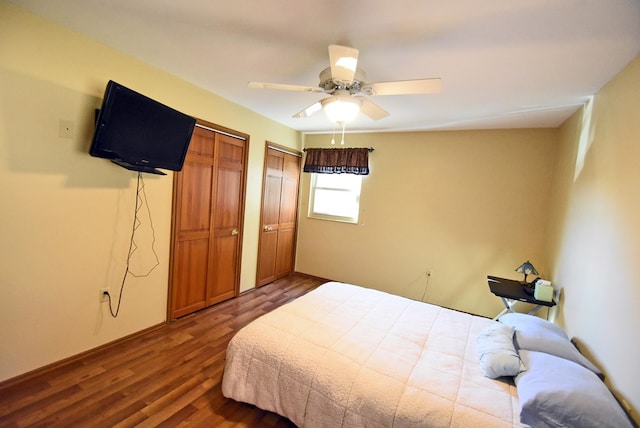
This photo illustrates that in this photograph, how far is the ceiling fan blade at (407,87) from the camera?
1.61 meters

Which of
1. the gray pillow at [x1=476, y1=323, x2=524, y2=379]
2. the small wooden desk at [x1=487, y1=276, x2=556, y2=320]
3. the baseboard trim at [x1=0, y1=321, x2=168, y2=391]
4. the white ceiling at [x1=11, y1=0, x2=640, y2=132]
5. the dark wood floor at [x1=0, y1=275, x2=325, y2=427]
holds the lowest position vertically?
the dark wood floor at [x1=0, y1=275, x2=325, y2=427]

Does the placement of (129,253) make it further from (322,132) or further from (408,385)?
(322,132)

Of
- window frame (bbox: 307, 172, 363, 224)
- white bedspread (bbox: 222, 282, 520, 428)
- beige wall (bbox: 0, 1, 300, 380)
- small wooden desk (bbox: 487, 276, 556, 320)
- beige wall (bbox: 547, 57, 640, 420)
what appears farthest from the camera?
window frame (bbox: 307, 172, 363, 224)

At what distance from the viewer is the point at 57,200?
1981 millimetres

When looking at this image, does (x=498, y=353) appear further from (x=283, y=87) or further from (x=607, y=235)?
(x=283, y=87)

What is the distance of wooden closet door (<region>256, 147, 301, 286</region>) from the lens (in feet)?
13.2

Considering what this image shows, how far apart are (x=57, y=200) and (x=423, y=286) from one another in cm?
403

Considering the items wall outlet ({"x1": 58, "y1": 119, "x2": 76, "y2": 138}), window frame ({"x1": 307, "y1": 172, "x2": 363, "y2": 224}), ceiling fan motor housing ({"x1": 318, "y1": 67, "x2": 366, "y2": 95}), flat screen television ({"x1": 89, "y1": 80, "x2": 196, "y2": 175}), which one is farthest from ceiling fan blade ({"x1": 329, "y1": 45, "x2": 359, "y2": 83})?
window frame ({"x1": 307, "y1": 172, "x2": 363, "y2": 224})

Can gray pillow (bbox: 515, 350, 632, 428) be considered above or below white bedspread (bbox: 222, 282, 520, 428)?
above

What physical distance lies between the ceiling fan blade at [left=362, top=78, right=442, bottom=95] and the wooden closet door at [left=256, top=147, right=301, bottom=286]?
7.75ft

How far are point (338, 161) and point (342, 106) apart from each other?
2376 mm

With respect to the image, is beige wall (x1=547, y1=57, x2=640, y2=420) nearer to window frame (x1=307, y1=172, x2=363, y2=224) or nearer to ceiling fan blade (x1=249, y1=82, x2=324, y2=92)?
ceiling fan blade (x1=249, y1=82, x2=324, y2=92)

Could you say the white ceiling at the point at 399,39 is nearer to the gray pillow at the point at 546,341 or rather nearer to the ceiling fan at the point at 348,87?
the ceiling fan at the point at 348,87

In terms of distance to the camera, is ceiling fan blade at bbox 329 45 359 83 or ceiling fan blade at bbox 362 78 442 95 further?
ceiling fan blade at bbox 362 78 442 95
